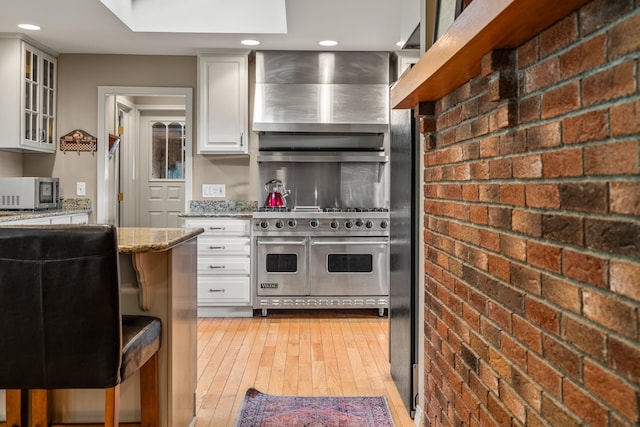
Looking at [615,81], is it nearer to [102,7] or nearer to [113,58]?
[102,7]

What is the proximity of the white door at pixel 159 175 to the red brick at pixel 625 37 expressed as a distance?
21.0 ft

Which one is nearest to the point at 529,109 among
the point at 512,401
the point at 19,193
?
the point at 512,401

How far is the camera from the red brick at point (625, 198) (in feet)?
2.40

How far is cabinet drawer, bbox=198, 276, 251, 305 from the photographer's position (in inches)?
173

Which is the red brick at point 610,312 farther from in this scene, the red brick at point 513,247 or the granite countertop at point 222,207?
the granite countertop at point 222,207

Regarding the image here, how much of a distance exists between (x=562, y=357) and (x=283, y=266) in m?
3.51

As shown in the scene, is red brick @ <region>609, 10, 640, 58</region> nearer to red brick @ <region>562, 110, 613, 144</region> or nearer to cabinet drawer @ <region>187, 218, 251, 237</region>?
red brick @ <region>562, 110, 613, 144</region>

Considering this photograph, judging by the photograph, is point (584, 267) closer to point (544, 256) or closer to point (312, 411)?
point (544, 256)

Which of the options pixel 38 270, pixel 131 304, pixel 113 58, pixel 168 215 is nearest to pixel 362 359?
pixel 131 304

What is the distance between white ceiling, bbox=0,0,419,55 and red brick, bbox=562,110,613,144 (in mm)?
2382

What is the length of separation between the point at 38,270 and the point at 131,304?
558 mm

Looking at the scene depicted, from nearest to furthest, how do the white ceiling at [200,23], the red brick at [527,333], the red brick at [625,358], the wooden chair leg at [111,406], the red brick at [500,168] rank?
the red brick at [625,358] < the red brick at [527,333] < the red brick at [500,168] < the wooden chair leg at [111,406] < the white ceiling at [200,23]

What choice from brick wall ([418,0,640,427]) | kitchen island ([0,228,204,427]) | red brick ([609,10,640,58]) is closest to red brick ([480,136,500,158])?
brick wall ([418,0,640,427])

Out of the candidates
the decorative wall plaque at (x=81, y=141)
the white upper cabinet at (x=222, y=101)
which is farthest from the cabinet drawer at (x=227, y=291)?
the decorative wall plaque at (x=81, y=141)
